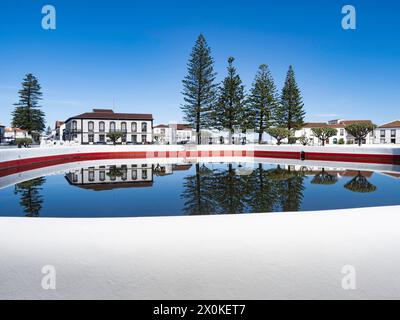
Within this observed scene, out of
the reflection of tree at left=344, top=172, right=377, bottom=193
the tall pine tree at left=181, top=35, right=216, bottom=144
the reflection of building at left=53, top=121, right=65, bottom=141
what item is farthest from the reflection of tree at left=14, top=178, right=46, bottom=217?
the reflection of building at left=53, top=121, right=65, bottom=141

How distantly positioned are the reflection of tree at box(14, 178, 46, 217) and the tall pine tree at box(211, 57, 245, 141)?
2938 centimetres

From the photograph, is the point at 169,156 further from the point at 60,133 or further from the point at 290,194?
the point at 60,133

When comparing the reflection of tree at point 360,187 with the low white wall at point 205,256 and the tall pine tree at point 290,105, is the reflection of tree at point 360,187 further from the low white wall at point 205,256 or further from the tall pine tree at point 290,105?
the tall pine tree at point 290,105

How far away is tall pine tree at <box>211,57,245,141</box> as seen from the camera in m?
36.9

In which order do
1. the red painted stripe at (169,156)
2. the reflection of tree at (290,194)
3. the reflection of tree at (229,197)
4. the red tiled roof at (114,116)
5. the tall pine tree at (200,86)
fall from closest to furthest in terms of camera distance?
the reflection of tree at (229,197)
the reflection of tree at (290,194)
the red painted stripe at (169,156)
the tall pine tree at (200,86)
the red tiled roof at (114,116)

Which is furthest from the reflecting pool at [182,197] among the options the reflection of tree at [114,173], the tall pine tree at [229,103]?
the tall pine tree at [229,103]

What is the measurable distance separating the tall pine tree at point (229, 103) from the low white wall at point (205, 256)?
3545cm

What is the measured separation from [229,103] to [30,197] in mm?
31883

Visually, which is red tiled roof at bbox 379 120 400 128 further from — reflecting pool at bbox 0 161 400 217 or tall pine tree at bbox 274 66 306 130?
reflecting pool at bbox 0 161 400 217

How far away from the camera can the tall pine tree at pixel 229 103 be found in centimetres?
3691

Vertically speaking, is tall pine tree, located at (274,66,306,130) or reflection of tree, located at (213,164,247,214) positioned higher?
tall pine tree, located at (274,66,306,130)

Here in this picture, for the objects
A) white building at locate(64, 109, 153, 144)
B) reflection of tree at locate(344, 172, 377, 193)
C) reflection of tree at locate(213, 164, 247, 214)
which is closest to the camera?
reflection of tree at locate(213, 164, 247, 214)
